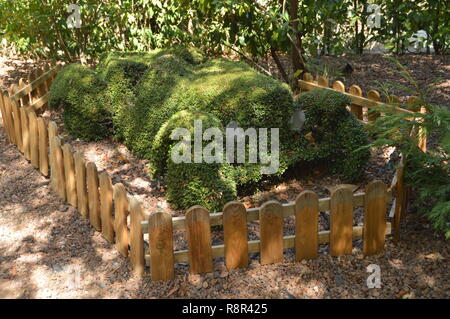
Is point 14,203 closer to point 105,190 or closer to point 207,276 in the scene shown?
point 105,190

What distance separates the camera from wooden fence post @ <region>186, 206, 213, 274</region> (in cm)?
403

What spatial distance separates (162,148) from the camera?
525 centimetres

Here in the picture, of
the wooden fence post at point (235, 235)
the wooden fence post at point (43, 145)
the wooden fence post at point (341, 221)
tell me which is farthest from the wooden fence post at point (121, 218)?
the wooden fence post at point (43, 145)

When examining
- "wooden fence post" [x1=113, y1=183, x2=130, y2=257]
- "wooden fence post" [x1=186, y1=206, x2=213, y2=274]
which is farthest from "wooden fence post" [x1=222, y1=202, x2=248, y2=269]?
"wooden fence post" [x1=113, y1=183, x2=130, y2=257]

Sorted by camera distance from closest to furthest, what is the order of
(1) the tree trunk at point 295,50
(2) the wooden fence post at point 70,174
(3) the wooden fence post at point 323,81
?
(2) the wooden fence post at point 70,174 → (3) the wooden fence post at point 323,81 → (1) the tree trunk at point 295,50

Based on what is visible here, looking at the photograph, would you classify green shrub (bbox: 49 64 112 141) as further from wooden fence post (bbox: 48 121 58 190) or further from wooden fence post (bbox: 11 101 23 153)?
wooden fence post (bbox: 48 121 58 190)

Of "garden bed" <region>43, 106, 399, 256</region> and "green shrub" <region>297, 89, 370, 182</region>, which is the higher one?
"green shrub" <region>297, 89, 370, 182</region>

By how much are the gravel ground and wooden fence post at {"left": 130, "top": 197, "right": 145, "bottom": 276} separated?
102mm

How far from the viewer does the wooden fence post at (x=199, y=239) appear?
4027 mm

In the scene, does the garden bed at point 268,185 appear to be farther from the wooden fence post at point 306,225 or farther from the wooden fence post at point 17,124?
the wooden fence post at point 17,124

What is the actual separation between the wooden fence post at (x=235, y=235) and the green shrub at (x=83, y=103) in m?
3.33

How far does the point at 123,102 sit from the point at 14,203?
1.90 meters

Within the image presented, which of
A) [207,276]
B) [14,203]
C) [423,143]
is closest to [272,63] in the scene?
[423,143]

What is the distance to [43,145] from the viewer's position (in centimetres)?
596
